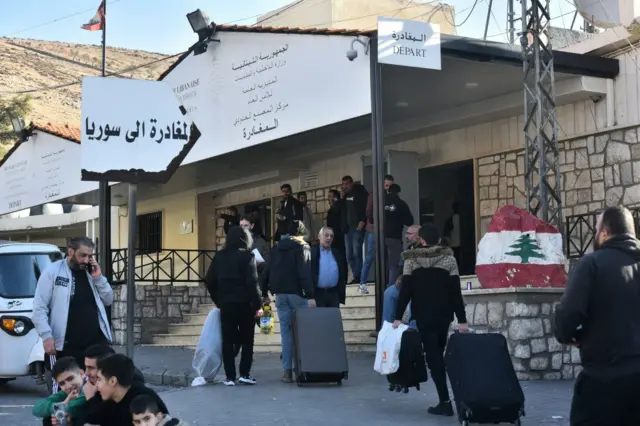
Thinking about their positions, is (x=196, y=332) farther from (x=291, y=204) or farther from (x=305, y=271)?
(x=305, y=271)

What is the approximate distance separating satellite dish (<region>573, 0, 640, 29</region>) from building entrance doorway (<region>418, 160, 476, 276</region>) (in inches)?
153

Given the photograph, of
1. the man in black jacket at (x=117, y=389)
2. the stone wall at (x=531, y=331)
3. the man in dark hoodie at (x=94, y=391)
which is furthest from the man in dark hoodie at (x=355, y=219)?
the man in black jacket at (x=117, y=389)

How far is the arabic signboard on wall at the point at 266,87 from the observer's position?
1396cm

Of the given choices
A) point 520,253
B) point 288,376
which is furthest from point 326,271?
point 520,253

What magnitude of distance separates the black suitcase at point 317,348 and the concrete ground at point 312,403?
5.7 inches

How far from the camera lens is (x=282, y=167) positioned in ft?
71.8

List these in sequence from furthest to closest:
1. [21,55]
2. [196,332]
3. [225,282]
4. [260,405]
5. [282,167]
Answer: [21,55] < [282,167] < [196,332] < [225,282] < [260,405]

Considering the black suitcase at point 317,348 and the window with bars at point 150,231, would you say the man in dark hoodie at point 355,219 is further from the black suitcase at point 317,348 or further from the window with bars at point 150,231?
the window with bars at point 150,231

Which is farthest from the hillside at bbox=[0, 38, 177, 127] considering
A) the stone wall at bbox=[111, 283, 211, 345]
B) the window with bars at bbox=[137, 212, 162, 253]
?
the stone wall at bbox=[111, 283, 211, 345]

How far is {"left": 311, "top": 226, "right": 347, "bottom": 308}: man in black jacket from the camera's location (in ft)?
39.2

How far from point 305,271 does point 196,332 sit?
759 cm

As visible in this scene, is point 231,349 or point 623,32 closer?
point 231,349

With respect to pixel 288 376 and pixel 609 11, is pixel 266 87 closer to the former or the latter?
pixel 609 11

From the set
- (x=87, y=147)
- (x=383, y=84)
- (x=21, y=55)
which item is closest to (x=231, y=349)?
(x=87, y=147)
